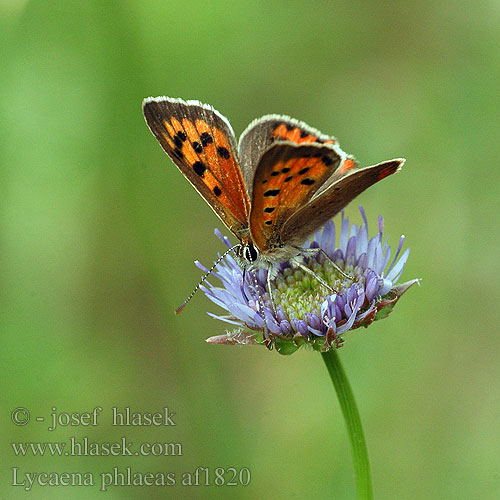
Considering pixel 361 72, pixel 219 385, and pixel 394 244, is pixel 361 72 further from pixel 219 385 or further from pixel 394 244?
pixel 219 385

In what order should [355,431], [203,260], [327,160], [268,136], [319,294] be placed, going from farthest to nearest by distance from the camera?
[203,260]
[268,136]
[319,294]
[327,160]
[355,431]

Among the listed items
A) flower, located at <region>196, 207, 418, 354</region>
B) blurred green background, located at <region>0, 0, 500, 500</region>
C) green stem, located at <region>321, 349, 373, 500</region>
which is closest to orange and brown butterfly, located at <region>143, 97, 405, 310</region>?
flower, located at <region>196, 207, 418, 354</region>

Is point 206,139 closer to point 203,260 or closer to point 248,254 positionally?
point 248,254

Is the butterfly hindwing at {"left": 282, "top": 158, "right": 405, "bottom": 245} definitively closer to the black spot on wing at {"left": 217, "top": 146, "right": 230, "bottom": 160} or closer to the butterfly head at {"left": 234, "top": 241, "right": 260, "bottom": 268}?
the butterfly head at {"left": 234, "top": 241, "right": 260, "bottom": 268}

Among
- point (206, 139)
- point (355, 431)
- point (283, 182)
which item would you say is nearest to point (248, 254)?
point (283, 182)

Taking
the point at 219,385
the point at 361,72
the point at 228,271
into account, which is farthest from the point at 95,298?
the point at 361,72

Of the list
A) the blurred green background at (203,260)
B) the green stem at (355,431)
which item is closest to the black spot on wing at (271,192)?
the green stem at (355,431)
